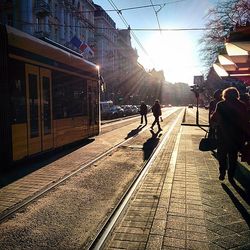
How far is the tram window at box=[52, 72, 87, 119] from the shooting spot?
11906 millimetres

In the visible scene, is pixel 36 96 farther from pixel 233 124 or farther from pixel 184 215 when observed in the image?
pixel 184 215

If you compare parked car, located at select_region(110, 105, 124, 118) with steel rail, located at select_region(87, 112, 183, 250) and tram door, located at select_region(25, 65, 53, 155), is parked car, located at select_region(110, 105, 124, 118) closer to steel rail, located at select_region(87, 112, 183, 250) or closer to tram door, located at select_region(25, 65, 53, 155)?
tram door, located at select_region(25, 65, 53, 155)

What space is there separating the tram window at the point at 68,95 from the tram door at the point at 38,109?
23.1 inches

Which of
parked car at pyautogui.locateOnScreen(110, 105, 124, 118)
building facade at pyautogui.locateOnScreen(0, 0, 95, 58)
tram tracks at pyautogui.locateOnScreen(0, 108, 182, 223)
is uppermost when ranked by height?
building facade at pyautogui.locateOnScreen(0, 0, 95, 58)

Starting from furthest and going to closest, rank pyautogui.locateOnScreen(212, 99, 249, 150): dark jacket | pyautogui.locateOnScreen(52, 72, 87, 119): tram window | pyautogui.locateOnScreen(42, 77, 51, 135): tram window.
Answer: pyautogui.locateOnScreen(52, 72, 87, 119): tram window < pyautogui.locateOnScreen(42, 77, 51, 135): tram window < pyautogui.locateOnScreen(212, 99, 249, 150): dark jacket

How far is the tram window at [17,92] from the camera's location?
357 inches

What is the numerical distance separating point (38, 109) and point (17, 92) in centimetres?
124

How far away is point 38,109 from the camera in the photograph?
10.4 meters

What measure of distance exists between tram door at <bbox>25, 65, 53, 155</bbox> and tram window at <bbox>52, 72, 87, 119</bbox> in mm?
586

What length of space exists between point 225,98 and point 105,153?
5607 mm

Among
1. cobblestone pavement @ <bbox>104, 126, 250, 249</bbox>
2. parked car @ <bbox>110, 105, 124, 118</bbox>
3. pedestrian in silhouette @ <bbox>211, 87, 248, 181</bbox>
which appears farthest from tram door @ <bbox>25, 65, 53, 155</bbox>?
parked car @ <bbox>110, 105, 124, 118</bbox>

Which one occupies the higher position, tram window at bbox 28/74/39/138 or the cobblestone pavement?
tram window at bbox 28/74/39/138

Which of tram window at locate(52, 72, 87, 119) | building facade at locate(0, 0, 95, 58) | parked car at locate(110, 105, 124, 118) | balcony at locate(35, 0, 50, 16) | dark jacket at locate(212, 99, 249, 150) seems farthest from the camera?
balcony at locate(35, 0, 50, 16)

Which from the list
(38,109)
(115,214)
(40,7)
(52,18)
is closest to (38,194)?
(115,214)
